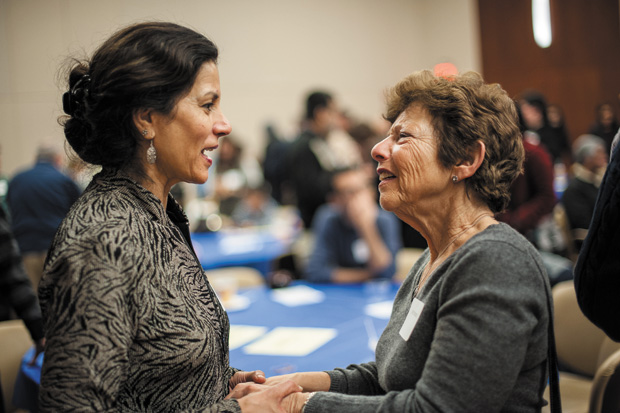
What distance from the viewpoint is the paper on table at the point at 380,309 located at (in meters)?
3.01

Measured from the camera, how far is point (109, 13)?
9.79m

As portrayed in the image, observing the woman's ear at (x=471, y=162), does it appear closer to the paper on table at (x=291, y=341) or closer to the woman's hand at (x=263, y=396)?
the woman's hand at (x=263, y=396)

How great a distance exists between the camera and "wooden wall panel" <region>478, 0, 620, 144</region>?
37.7ft

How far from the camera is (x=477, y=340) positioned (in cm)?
118

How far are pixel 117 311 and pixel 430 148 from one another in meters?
0.84

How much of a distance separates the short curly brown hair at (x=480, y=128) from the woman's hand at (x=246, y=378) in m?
0.78

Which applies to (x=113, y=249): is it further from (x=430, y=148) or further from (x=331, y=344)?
(x=331, y=344)

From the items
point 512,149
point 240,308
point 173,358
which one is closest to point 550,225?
point 240,308

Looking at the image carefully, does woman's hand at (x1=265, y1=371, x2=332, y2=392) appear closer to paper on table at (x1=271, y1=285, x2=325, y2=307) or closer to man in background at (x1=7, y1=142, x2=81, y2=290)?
paper on table at (x1=271, y1=285, x2=325, y2=307)

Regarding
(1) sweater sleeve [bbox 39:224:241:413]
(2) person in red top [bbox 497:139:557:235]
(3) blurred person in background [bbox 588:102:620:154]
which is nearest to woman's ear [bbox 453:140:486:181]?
(1) sweater sleeve [bbox 39:224:241:413]

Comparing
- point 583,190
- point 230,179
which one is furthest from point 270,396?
point 230,179

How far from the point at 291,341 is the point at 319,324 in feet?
0.96

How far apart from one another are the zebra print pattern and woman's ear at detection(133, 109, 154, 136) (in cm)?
13

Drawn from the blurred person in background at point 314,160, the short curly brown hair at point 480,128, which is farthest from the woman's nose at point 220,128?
the blurred person in background at point 314,160
